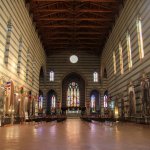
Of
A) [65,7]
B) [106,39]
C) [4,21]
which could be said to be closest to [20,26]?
[4,21]

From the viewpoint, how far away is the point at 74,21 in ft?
94.4

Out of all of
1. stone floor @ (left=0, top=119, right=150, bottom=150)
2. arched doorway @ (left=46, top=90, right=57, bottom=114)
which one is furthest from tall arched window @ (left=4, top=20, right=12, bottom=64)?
arched doorway @ (left=46, top=90, right=57, bottom=114)

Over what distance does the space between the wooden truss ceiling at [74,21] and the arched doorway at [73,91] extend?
7.37 meters

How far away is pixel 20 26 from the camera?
21375mm

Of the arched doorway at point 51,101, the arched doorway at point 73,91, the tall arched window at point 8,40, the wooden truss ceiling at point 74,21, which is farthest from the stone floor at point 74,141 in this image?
the arched doorway at point 73,91

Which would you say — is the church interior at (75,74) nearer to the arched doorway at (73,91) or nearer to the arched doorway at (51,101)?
the arched doorway at (51,101)

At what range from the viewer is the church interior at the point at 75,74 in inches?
317

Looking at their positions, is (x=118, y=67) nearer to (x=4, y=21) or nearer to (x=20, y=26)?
(x=20, y=26)

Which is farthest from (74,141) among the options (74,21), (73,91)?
(73,91)

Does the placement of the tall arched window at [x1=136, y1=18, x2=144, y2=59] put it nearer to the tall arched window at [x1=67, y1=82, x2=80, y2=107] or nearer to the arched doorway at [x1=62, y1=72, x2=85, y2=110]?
the arched doorway at [x1=62, y1=72, x2=85, y2=110]

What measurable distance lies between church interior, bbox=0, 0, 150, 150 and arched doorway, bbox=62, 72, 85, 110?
0.65 feet

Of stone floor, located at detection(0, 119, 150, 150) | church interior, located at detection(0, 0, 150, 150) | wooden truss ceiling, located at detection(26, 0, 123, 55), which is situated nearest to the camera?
stone floor, located at detection(0, 119, 150, 150)

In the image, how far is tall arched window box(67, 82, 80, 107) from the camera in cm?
4397

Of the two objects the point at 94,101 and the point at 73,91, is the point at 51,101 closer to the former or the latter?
the point at 73,91
